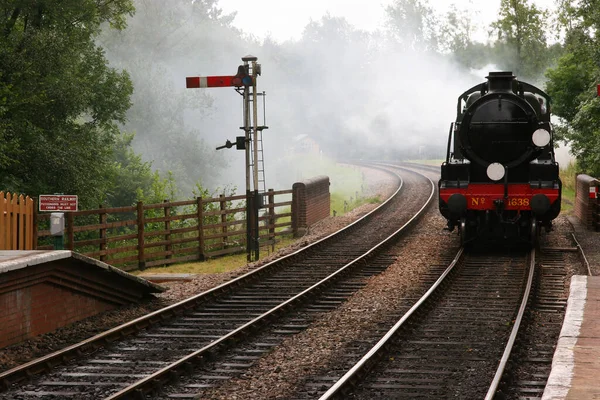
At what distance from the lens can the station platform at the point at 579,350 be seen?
593cm

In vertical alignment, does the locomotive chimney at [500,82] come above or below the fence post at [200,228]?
above

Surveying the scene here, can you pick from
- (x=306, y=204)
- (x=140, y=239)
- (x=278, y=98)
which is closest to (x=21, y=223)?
(x=140, y=239)

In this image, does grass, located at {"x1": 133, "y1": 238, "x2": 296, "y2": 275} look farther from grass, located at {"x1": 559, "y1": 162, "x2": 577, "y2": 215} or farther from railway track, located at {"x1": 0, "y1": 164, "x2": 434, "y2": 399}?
grass, located at {"x1": 559, "y1": 162, "x2": 577, "y2": 215}

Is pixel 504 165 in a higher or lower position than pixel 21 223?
higher

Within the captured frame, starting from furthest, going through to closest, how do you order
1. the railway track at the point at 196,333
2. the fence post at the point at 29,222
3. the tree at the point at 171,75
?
the tree at the point at 171,75
the fence post at the point at 29,222
the railway track at the point at 196,333

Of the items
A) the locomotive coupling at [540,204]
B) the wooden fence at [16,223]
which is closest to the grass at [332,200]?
the wooden fence at [16,223]

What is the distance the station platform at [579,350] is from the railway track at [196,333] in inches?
122

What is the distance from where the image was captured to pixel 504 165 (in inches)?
635

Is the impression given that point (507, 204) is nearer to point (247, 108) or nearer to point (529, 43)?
point (247, 108)

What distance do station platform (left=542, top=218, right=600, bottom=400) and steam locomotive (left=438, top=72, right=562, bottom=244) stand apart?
4316 mm

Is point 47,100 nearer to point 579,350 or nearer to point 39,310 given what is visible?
point 39,310

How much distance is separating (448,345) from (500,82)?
819cm

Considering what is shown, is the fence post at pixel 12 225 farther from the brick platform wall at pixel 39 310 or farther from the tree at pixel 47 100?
the tree at pixel 47 100

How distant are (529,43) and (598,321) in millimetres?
52786
